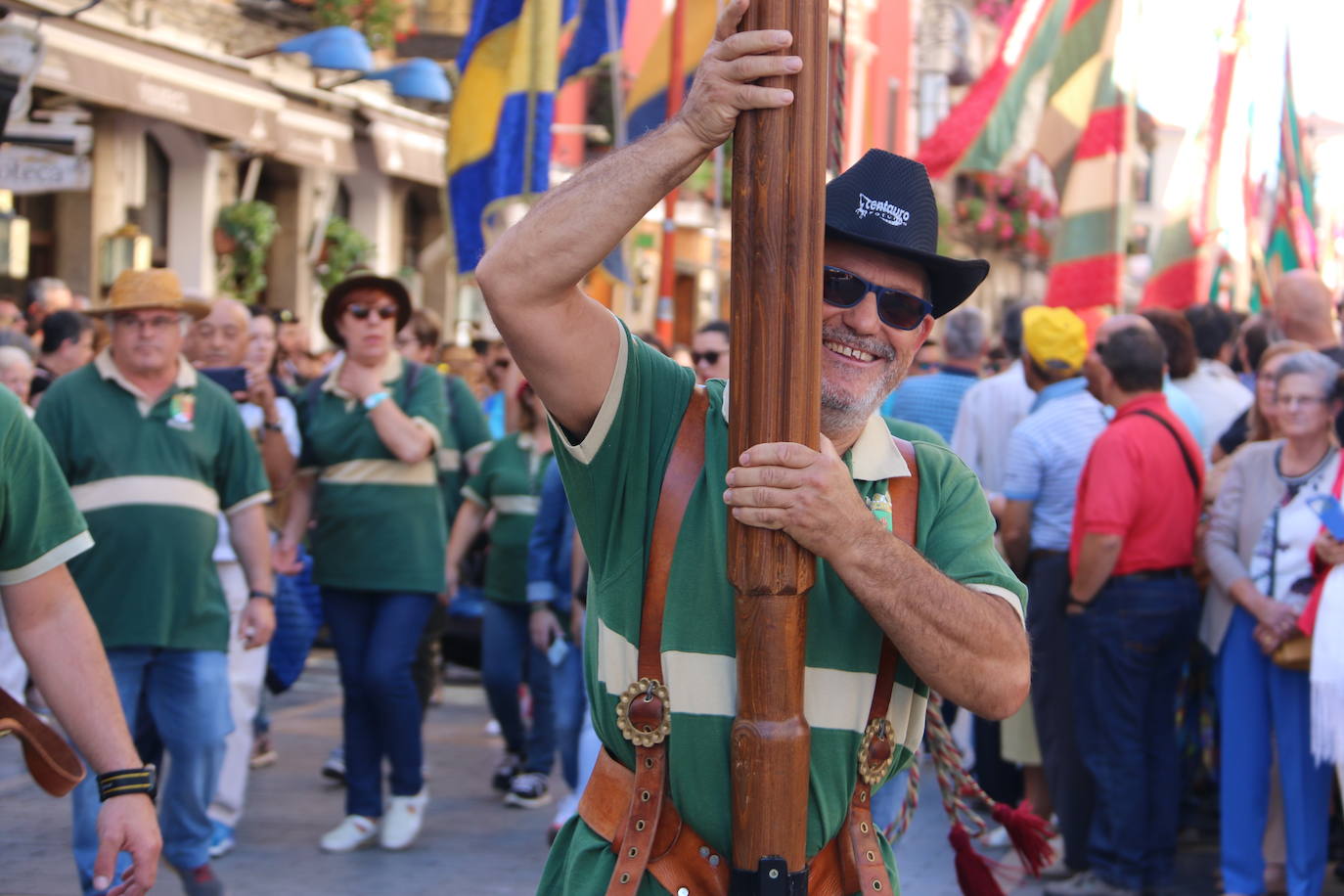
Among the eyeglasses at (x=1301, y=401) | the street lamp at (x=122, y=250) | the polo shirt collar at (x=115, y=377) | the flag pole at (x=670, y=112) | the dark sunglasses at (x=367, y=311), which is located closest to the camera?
the polo shirt collar at (x=115, y=377)

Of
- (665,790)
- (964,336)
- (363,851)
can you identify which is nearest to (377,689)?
(363,851)

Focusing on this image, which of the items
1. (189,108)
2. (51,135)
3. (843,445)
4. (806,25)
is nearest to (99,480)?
(843,445)

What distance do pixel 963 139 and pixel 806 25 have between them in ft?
30.3

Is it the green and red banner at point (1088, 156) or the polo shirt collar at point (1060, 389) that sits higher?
the green and red banner at point (1088, 156)

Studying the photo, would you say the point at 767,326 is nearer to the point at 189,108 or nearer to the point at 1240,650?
the point at 1240,650

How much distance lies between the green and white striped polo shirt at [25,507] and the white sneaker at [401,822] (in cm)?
381

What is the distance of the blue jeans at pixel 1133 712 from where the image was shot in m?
6.29

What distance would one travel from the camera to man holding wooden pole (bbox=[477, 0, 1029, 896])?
90.1 inches

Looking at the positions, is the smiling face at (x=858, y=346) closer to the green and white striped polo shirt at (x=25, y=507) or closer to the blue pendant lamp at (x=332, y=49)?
the green and white striped polo shirt at (x=25, y=507)

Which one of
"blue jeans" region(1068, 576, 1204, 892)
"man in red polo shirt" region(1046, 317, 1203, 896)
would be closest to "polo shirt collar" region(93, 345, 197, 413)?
"man in red polo shirt" region(1046, 317, 1203, 896)

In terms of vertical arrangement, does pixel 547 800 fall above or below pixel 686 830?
below

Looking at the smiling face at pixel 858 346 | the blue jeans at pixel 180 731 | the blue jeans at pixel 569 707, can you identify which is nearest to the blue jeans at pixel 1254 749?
the blue jeans at pixel 569 707

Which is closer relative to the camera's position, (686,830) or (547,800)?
(686,830)

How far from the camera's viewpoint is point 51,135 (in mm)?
11750
